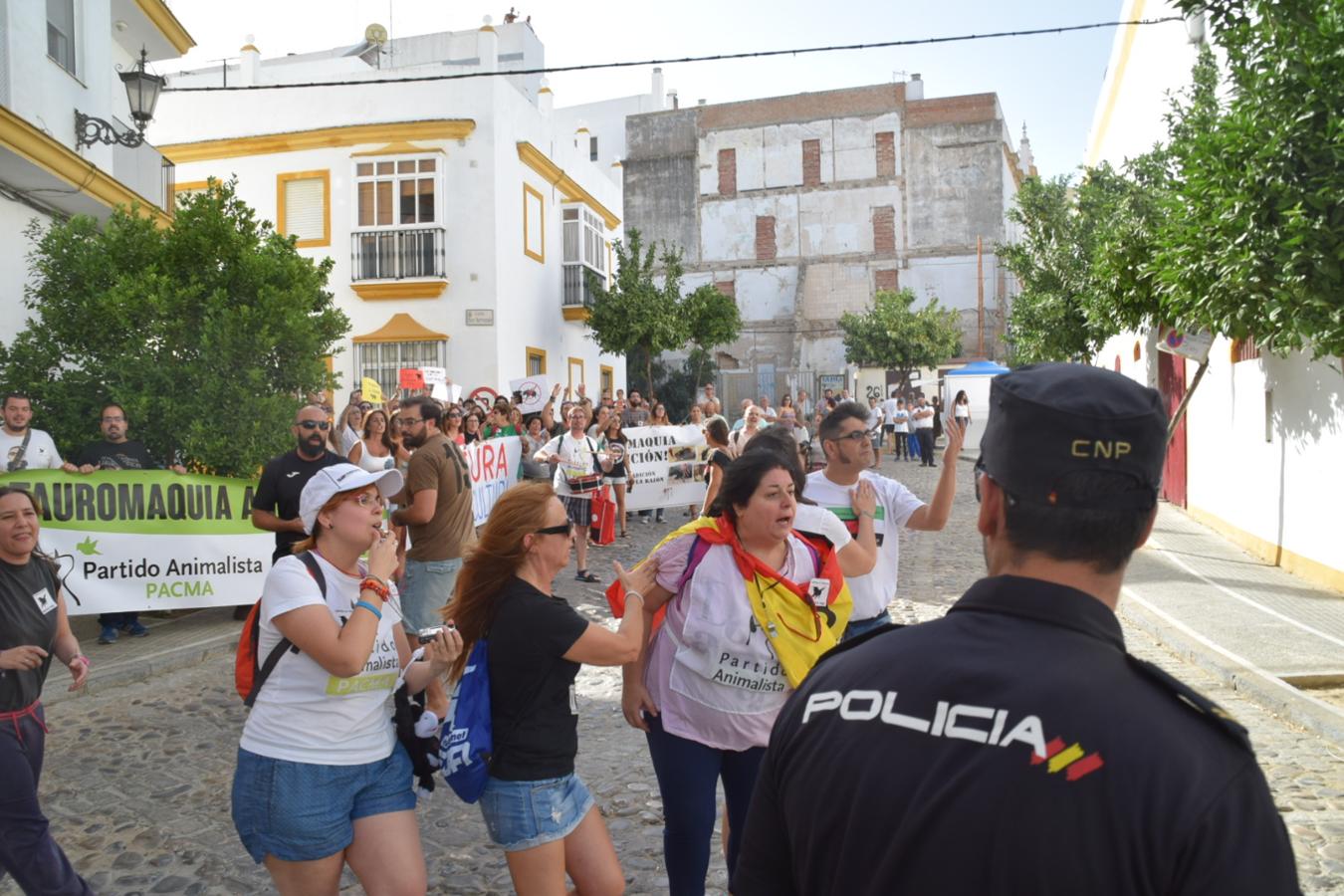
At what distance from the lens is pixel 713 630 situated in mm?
3787

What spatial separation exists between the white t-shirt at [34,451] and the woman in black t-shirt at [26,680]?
202 inches

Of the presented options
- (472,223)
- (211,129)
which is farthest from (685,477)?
(211,129)

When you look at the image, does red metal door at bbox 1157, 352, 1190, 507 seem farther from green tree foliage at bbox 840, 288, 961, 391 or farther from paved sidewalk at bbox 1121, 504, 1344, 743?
green tree foliage at bbox 840, 288, 961, 391

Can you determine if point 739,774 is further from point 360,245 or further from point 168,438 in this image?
point 360,245

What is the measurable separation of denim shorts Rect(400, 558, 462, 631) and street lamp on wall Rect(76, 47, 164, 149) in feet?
25.6

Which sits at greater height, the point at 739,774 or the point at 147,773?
the point at 739,774

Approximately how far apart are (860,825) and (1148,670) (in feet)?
1.35

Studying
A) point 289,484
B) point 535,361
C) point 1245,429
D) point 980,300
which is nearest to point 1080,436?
point 289,484

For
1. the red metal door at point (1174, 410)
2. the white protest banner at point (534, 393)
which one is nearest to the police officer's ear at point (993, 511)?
the red metal door at point (1174, 410)

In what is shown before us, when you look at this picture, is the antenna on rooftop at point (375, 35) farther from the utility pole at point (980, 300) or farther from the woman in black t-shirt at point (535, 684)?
the woman in black t-shirt at point (535, 684)

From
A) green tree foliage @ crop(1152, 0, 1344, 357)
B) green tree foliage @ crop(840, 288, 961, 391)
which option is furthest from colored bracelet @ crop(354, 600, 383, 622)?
green tree foliage @ crop(840, 288, 961, 391)

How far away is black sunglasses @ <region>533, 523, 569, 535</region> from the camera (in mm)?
3584

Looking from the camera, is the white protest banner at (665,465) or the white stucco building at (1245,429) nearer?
the white stucco building at (1245,429)

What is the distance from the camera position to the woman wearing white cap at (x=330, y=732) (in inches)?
128
